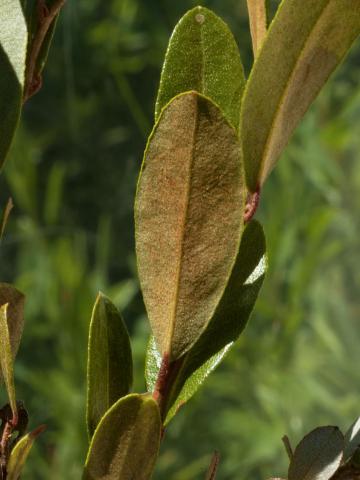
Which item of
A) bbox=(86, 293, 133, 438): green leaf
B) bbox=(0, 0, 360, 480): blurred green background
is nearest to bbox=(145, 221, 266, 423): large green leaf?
bbox=(86, 293, 133, 438): green leaf

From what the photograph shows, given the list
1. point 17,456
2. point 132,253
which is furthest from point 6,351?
point 132,253

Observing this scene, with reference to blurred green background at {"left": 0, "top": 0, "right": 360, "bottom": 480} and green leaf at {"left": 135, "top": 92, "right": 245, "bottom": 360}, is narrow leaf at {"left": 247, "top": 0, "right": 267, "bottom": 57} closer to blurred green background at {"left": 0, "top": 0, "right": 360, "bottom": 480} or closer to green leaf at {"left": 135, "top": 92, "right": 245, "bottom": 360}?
green leaf at {"left": 135, "top": 92, "right": 245, "bottom": 360}

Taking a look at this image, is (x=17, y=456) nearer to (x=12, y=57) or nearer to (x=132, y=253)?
(x=12, y=57)

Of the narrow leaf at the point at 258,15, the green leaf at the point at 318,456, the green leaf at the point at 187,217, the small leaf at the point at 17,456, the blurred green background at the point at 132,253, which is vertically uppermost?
the narrow leaf at the point at 258,15

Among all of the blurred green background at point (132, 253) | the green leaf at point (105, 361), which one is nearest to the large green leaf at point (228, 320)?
the green leaf at point (105, 361)

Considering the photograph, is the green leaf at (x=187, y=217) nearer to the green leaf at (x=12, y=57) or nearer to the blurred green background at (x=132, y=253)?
the green leaf at (x=12, y=57)
